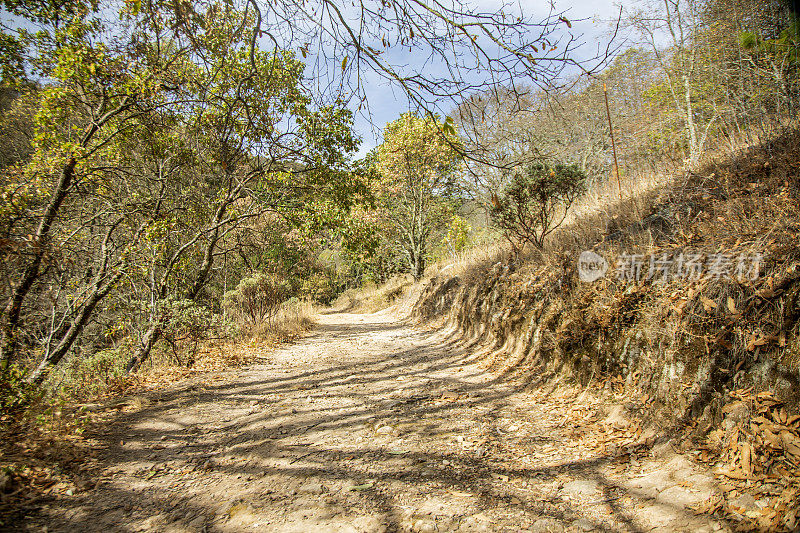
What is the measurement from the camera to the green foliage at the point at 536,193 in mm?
5992

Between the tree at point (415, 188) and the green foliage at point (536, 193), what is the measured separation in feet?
31.6

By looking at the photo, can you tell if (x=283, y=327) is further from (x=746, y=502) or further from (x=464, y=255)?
(x=746, y=502)

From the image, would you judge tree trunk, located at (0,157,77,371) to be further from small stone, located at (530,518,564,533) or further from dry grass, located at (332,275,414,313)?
dry grass, located at (332,275,414,313)

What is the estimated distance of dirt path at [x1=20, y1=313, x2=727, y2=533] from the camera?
2.01 meters

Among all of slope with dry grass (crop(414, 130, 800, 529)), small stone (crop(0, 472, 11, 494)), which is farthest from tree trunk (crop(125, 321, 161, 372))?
slope with dry grass (crop(414, 130, 800, 529))

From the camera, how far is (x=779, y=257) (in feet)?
8.10

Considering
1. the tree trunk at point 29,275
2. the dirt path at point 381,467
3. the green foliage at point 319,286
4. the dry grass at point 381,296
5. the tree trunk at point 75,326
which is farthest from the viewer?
the green foliage at point 319,286

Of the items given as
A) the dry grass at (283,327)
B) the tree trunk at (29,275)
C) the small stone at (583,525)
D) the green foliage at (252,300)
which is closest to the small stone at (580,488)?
the small stone at (583,525)

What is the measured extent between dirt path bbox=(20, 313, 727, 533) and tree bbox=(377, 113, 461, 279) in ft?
43.2

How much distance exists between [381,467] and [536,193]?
5163 mm

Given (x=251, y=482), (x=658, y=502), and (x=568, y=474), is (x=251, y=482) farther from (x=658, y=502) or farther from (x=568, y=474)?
(x=658, y=502)

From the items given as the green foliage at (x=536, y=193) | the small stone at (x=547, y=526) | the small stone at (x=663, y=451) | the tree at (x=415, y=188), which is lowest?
the small stone at (x=663, y=451)

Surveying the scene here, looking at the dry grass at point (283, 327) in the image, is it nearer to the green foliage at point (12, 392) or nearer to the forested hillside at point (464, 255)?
the forested hillside at point (464, 255)

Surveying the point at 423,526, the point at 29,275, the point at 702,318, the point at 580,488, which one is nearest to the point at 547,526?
the point at 580,488
